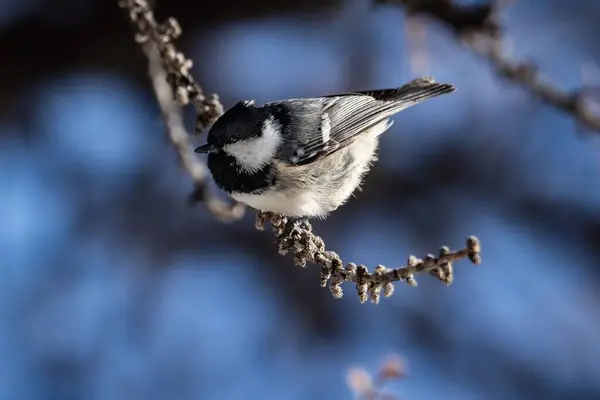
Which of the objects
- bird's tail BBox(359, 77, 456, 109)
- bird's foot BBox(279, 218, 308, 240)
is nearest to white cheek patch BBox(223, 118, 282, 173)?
bird's foot BBox(279, 218, 308, 240)

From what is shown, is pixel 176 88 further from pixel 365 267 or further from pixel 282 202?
pixel 365 267

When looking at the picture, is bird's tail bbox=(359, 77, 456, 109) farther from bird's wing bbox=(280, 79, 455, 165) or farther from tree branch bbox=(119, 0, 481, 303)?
tree branch bbox=(119, 0, 481, 303)

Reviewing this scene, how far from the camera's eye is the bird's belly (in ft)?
5.60

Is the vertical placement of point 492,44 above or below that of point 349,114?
above

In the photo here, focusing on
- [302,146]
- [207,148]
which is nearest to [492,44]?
[302,146]

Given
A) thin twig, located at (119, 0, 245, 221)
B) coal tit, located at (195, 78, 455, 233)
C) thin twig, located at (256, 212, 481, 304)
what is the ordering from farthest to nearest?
1. coal tit, located at (195, 78, 455, 233)
2. thin twig, located at (119, 0, 245, 221)
3. thin twig, located at (256, 212, 481, 304)

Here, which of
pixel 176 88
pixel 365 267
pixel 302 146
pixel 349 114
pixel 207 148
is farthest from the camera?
pixel 349 114

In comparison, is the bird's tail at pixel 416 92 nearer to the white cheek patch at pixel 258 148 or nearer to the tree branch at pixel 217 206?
the white cheek patch at pixel 258 148

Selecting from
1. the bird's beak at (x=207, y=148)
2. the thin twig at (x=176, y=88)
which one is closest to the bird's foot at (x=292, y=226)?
the thin twig at (x=176, y=88)

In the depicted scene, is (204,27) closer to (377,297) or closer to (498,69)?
(498,69)

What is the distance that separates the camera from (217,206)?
1678 mm

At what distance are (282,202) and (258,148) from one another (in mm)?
127

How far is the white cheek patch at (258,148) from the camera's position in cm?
170

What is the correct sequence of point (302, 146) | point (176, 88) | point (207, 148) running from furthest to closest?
point (302, 146)
point (207, 148)
point (176, 88)
